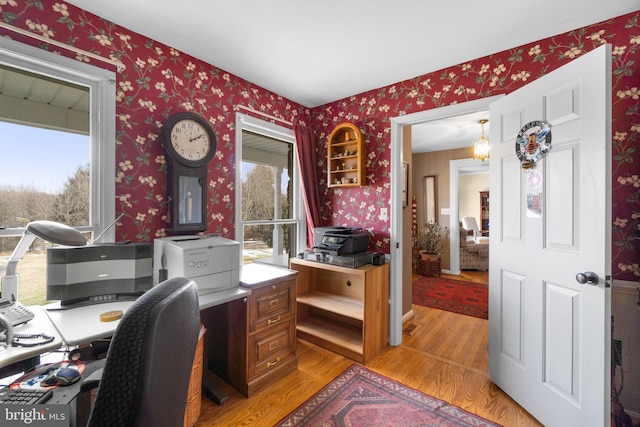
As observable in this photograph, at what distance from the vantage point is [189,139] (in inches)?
83.0

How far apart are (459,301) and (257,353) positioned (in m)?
2.96

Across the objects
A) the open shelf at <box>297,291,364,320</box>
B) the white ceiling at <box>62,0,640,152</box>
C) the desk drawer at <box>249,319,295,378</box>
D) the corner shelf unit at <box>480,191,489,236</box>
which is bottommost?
the desk drawer at <box>249,319,295,378</box>

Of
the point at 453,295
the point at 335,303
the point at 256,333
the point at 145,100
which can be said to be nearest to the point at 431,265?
the point at 453,295

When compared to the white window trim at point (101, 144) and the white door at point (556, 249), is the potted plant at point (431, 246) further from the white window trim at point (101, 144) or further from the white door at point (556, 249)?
the white window trim at point (101, 144)

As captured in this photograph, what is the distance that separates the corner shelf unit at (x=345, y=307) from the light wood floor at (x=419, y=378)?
0.35 ft

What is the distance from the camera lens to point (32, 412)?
79 cm

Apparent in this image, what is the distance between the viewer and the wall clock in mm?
2021

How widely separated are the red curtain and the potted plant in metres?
2.83

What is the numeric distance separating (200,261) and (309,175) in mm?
1641

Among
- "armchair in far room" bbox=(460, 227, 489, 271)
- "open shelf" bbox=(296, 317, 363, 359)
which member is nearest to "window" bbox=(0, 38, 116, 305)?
"open shelf" bbox=(296, 317, 363, 359)

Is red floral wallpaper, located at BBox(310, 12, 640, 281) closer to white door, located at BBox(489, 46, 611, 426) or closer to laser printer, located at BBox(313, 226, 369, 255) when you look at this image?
laser printer, located at BBox(313, 226, 369, 255)

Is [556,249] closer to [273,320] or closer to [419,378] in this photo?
[419,378]

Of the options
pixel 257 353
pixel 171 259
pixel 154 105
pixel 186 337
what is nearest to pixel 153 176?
pixel 154 105

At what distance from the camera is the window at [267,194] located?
2.64m
